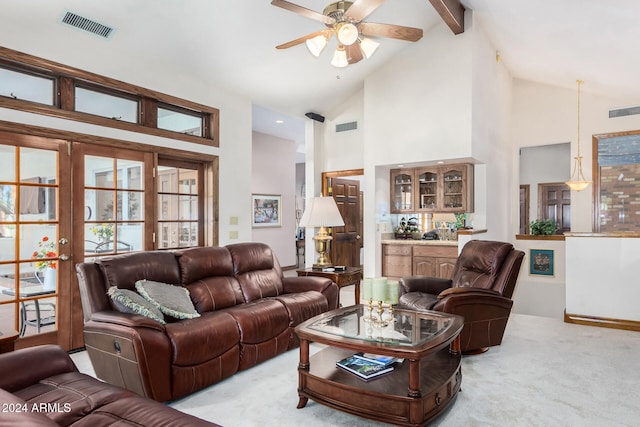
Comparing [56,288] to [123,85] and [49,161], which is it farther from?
[123,85]

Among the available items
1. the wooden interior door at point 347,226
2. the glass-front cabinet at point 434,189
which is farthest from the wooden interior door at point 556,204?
the wooden interior door at point 347,226

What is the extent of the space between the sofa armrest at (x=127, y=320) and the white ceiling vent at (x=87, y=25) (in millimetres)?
2580

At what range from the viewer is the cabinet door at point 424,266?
6.38 metres

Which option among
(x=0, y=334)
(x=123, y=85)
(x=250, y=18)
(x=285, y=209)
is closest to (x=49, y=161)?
(x=123, y=85)

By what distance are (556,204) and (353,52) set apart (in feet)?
23.6

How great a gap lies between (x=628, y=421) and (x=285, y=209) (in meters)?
7.27

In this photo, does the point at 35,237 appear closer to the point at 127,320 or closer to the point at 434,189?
the point at 127,320

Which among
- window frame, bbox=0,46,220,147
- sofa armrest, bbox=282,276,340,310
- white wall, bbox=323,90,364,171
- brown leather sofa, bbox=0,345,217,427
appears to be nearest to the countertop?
white wall, bbox=323,90,364,171

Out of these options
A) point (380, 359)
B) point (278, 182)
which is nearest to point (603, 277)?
point (380, 359)

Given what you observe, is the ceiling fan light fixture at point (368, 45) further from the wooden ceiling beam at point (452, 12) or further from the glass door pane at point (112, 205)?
the glass door pane at point (112, 205)

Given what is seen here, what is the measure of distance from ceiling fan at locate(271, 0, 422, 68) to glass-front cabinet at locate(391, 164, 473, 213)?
118 inches

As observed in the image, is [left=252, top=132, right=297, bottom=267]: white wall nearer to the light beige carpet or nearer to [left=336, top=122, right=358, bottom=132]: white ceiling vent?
[left=336, top=122, right=358, bottom=132]: white ceiling vent

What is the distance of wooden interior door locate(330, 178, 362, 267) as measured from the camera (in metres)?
7.35

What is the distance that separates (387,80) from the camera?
6270mm
